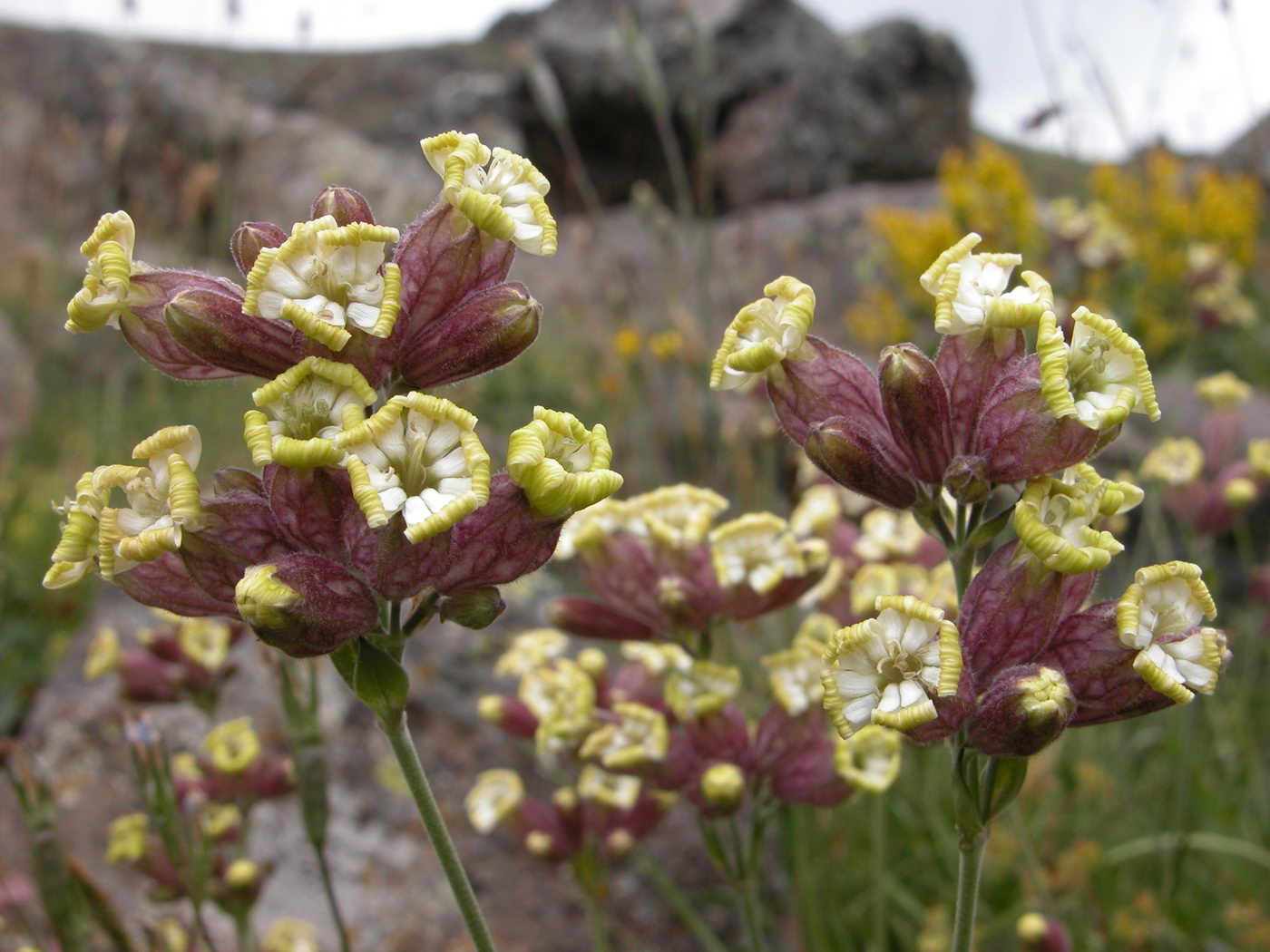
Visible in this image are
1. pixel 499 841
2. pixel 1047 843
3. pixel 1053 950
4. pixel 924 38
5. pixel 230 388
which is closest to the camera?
pixel 1053 950

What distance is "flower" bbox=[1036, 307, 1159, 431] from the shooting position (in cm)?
96

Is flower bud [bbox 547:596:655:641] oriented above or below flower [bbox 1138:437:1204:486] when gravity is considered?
above

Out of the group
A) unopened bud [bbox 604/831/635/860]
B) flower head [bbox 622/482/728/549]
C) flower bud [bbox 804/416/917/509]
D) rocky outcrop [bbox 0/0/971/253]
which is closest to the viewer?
flower bud [bbox 804/416/917/509]

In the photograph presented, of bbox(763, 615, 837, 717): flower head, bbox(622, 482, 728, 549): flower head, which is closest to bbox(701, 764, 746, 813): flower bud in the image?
bbox(763, 615, 837, 717): flower head

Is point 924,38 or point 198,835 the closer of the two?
point 198,835

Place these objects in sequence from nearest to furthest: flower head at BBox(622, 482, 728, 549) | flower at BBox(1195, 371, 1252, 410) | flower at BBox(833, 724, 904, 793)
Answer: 1. flower at BBox(833, 724, 904, 793)
2. flower head at BBox(622, 482, 728, 549)
3. flower at BBox(1195, 371, 1252, 410)

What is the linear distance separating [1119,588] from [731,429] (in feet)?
7.40

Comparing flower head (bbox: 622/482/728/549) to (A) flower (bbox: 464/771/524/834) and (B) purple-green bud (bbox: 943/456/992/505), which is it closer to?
(B) purple-green bud (bbox: 943/456/992/505)

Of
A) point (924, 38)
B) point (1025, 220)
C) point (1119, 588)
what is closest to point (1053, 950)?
point (1119, 588)

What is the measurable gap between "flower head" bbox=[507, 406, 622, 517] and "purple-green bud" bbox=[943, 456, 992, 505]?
14.3 inches

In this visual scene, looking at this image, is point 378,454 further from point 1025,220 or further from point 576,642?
point 1025,220

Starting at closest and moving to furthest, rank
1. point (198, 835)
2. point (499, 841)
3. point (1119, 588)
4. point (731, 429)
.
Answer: point (198, 835), point (499, 841), point (731, 429), point (1119, 588)

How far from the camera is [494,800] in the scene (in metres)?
2.01

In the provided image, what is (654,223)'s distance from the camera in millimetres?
3107
